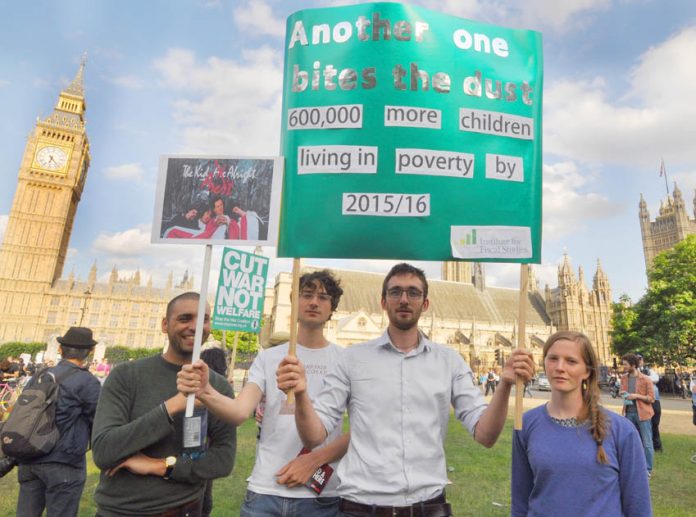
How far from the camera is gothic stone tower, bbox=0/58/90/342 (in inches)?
2825

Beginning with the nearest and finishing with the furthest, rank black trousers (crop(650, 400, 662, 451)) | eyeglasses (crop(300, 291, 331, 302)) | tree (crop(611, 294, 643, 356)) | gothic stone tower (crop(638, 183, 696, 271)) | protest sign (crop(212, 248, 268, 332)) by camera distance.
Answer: eyeglasses (crop(300, 291, 331, 302))
black trousers (crop(650, 400, 662, 451))
protest sign (crop(212, 248, 268, 332))
tree (crop(611, 294, 643, 356))
gothic stone tower (crop(638, 183, 696, 271))

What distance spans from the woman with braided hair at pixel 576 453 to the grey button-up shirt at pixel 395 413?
0.37 m

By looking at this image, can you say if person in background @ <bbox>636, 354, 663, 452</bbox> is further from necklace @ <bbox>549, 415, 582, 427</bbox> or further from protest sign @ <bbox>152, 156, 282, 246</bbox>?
protest sign @ <bbox>152, 156, 282, 246</bbox>

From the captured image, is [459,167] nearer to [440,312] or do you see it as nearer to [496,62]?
[496,62]

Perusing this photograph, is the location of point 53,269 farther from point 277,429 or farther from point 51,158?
point 277,429

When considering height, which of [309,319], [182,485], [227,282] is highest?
[227,282]

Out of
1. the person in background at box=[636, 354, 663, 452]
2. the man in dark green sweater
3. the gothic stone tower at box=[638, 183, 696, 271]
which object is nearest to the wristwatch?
the man in dark green sweater

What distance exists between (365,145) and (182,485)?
7.94ft

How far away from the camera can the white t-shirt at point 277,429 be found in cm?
262

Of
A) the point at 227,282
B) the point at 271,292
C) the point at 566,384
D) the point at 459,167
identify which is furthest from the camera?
the point at 271,292

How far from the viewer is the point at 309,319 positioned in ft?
10.1

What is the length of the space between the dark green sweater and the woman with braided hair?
1797 millimetres

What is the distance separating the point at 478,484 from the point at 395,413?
5.95 m

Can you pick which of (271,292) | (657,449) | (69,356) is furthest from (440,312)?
(69,356)
